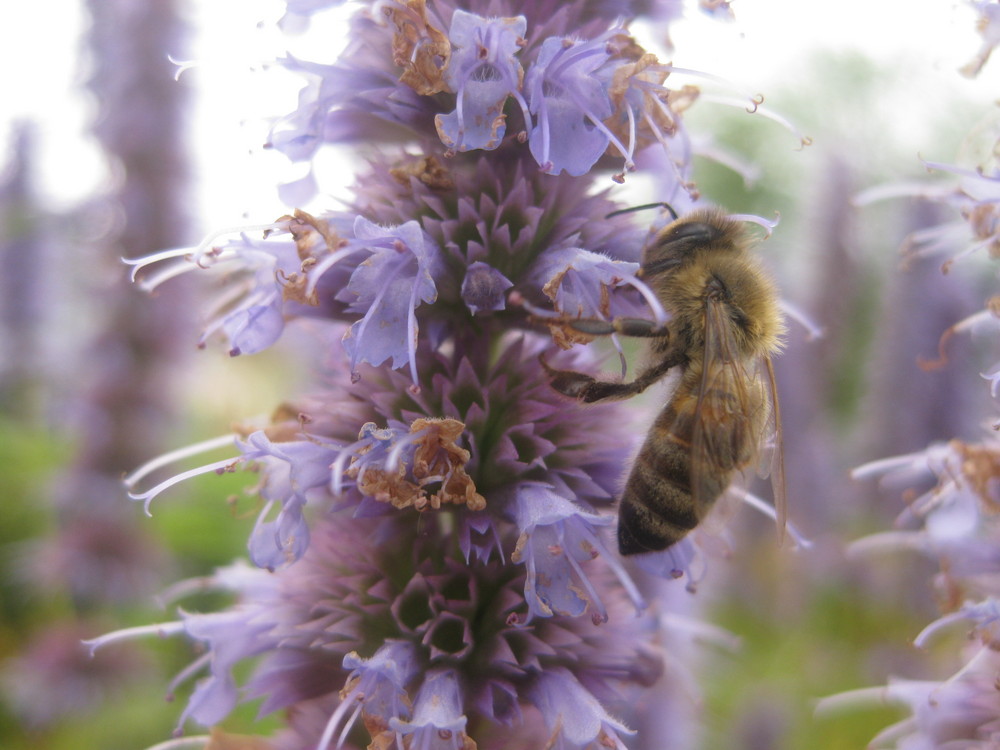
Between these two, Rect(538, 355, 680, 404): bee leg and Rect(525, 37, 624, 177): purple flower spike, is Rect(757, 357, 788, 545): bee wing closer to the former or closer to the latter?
Rect(538, 355, 680, 404): bee leg

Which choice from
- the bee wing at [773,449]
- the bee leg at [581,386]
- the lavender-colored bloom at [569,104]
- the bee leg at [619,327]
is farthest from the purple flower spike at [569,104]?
the bee wing at [773,449]

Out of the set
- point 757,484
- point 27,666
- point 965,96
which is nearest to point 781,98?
point 965,96

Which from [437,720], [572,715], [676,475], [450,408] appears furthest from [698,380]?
[437,720]

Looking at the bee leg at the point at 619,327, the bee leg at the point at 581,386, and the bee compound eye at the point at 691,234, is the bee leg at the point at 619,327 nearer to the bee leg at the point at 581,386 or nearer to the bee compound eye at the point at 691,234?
the bee leg at the point at 581,386

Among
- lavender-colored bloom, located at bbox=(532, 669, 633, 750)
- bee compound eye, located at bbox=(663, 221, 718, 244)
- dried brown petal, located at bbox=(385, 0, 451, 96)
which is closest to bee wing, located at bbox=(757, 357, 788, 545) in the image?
bee compound eye, located at bbox=(663, 221, 718, 244)

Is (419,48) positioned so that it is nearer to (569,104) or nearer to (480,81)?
(480,81)
